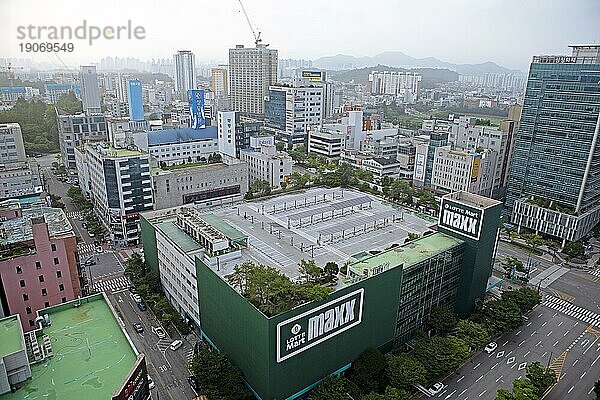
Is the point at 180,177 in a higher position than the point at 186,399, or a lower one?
higher

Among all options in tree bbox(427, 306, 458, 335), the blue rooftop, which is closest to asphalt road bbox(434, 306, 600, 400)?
tree bbox(427, 306, 458, 335)

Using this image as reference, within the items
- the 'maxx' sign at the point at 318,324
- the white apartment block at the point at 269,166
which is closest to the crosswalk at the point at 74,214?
the white apartment block at the point at 269,166

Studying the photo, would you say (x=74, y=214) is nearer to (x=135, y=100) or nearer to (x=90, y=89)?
(x=135, y=100)

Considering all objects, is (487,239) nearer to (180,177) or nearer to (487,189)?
(487,189)

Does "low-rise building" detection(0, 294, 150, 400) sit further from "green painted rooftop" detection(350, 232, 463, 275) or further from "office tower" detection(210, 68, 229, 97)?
"office tower" detection(210, 68, 229, 97)

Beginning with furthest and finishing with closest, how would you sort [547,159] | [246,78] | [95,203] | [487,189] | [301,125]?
1. [246,78]
2. [301,125]
3. [487,189]
4. [95,203]
5. [547,159]

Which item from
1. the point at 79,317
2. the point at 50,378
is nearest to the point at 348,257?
the point at 79,317

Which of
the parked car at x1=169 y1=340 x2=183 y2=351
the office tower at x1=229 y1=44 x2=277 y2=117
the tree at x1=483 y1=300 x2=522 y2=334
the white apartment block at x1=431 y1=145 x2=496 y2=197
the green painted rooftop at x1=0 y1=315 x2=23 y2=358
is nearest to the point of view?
the green painted rooftop at x1=0 y1=315 x2=23 y2=358
